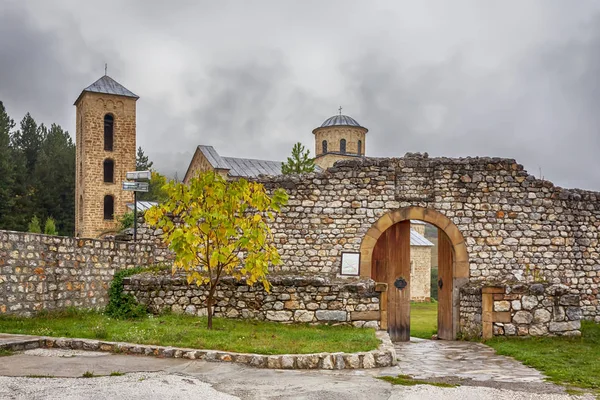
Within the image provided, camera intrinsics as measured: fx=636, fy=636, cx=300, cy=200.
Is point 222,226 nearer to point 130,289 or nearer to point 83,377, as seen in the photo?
point 130,289

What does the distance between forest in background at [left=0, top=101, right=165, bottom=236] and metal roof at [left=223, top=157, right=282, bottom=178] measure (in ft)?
18.2

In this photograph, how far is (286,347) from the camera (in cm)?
822

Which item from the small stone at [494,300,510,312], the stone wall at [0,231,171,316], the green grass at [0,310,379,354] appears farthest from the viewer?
the small stone at [494,300,510,312]

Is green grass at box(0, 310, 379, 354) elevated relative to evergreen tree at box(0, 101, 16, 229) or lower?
lower

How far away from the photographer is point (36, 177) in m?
48.4

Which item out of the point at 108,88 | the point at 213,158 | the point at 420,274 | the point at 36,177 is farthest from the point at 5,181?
the point at 420,274

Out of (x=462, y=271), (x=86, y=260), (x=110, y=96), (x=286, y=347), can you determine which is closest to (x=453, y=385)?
(x=286, y=347)

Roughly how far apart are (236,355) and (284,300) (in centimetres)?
330

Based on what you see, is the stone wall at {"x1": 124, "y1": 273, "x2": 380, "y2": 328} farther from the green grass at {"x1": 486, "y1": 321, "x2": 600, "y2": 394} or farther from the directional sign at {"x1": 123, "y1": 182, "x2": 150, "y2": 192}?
the directional sign at {"x1": 123, "y1": 182, "x2": 150, "y2": 192}

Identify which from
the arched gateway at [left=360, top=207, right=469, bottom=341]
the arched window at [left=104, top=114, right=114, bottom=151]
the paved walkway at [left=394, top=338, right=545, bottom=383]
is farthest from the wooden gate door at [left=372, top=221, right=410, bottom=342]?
the arched window at [left=104, top=114, right=114, bottom=151]

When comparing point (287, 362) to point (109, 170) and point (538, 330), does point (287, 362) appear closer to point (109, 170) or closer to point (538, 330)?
point (538, 330)

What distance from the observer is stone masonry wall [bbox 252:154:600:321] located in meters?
12.8

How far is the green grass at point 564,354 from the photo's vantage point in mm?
7355

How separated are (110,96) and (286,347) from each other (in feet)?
118
